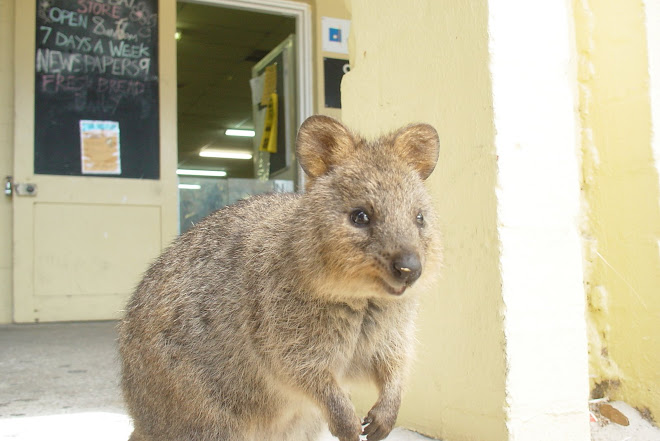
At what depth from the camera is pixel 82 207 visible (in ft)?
24.9

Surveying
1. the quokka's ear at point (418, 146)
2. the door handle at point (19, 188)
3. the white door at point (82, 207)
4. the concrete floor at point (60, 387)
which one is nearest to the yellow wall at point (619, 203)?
the concrete floor at point (60, 387)

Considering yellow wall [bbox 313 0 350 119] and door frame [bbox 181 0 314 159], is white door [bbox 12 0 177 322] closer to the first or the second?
door frame [bbox 181 0 314 159]

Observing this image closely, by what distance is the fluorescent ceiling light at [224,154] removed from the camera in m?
24.5

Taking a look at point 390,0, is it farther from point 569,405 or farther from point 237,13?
point 237,13

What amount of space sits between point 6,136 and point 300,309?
5.97m

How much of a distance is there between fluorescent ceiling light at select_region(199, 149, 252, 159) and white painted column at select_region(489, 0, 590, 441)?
21.7 m

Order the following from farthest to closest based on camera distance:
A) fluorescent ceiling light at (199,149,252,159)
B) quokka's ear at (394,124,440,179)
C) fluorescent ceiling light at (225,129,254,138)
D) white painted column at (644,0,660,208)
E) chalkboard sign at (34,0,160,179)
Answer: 1. fluorescent ceiling light at (199,149,252,159)
2. fluorescent ceiling light at (225,129,254,138)
3. chalkboard sign at (34,0,160,179)
4. white painted column at (644,0,660,208)
5. quokka's ear at (394,124,440,179)

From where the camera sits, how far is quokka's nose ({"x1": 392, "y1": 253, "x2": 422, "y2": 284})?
7.36 ft

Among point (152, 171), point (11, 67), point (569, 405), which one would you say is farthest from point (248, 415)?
point (11, 67)

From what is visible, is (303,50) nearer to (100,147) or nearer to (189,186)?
(189,186)

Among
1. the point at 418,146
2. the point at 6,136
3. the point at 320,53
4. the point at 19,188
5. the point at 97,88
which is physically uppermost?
the point at 320,53

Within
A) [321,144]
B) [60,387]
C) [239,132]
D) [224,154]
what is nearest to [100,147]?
[60,387]

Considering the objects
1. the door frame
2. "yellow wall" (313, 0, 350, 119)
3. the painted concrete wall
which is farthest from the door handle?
the painted concrete wall

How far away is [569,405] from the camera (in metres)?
3.24
